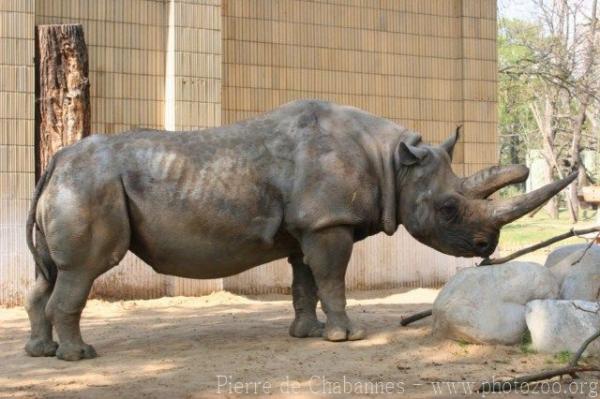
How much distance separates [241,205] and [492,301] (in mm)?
2177

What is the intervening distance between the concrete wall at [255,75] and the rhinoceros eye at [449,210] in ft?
16.2

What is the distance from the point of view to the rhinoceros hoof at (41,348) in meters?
7.95

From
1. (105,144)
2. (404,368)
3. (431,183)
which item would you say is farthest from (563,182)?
(105,144)

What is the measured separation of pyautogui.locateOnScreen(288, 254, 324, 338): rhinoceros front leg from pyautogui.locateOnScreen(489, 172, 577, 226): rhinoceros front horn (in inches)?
70.7

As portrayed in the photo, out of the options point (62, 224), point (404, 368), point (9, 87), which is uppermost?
point (9, 87)

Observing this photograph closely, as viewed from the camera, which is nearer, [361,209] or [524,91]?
[361,209]

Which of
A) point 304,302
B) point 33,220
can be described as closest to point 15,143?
point 33,220

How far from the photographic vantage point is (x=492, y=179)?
7.91m

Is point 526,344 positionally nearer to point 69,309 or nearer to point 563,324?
point 563,324

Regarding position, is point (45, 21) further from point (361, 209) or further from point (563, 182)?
point (563, 182)

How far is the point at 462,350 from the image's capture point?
770 centimetres

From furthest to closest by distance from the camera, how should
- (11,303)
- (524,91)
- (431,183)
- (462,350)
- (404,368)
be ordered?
(524,91)
(11,303)
(431,183)
(462,350)
(404,368)

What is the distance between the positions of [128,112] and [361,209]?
509 cm

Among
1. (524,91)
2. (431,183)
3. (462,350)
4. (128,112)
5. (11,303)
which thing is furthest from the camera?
(524,91)
